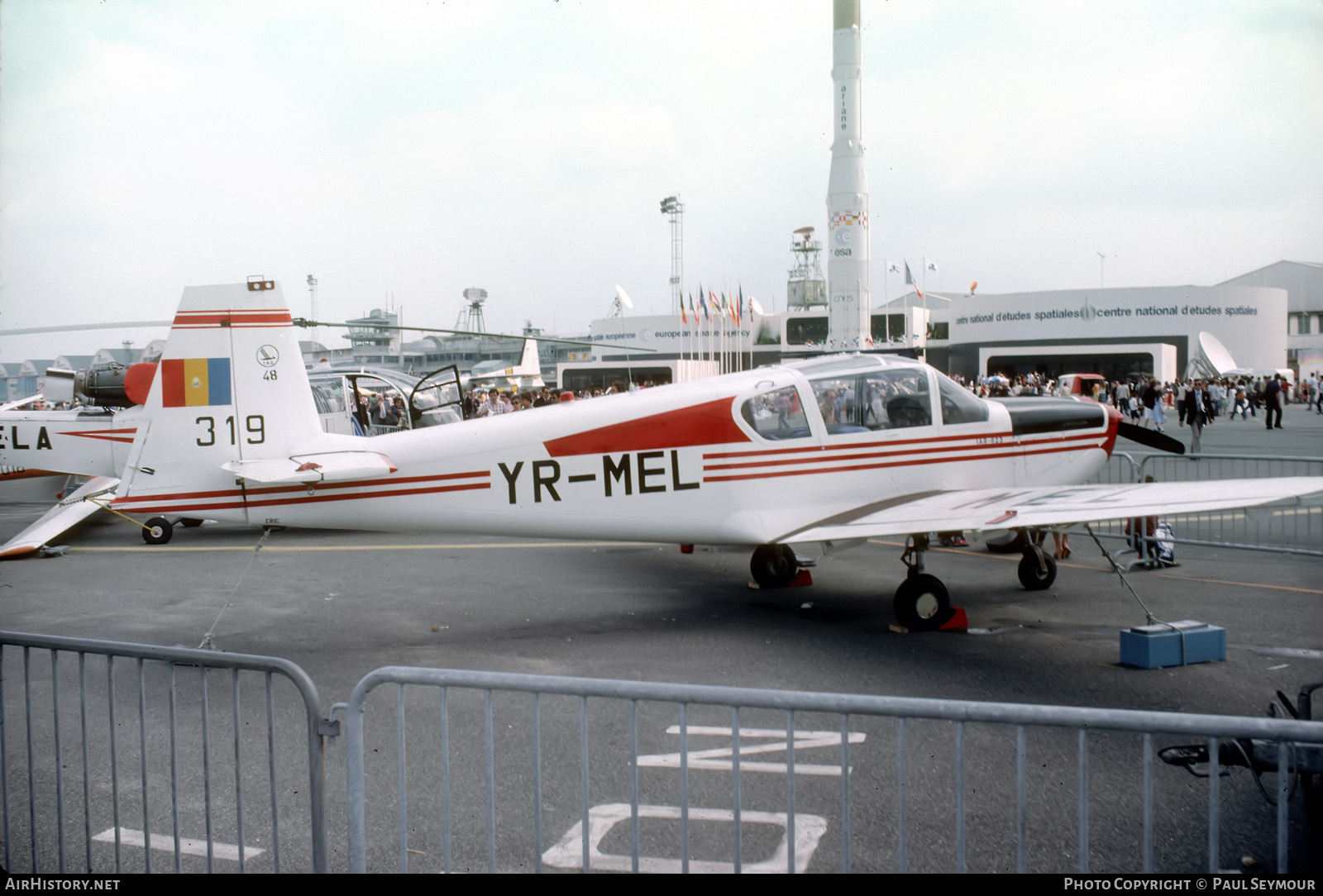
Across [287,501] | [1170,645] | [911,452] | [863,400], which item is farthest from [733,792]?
[911,452]

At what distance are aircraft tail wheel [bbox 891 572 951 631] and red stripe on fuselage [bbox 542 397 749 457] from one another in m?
1.76

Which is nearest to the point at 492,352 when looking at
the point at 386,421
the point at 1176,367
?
the point at 1176,367

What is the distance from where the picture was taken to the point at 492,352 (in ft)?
407

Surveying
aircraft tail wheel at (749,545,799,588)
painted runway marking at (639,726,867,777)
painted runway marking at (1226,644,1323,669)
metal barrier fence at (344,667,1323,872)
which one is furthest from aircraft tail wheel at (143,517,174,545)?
painted runway marking at (1226,644,1323,669)

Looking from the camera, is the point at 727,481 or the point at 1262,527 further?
the point at 1262,527

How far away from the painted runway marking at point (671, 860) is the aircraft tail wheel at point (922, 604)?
3291 mm

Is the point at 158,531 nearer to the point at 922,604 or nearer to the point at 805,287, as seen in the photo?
the point at 922,604

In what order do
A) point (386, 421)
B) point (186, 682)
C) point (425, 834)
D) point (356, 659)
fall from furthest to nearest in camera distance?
point (386, 421) < point (356, 659) < point (186, 682) < point (425, 834)

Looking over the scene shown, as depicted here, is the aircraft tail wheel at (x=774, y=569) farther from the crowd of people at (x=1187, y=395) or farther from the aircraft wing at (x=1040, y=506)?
the crowd of people at (x=1187, y=395)

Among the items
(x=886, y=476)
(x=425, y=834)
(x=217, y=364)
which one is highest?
(x=217, y=364)

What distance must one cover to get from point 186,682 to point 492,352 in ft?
396

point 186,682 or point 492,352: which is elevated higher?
point 492,352

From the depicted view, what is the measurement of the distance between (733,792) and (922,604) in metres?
4.09
